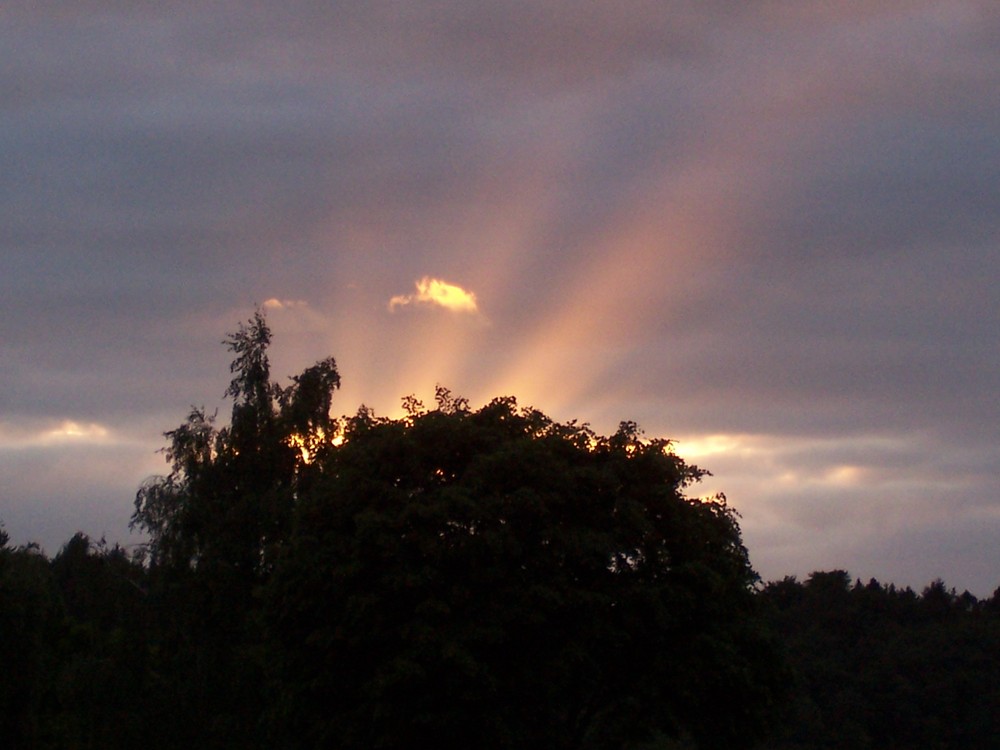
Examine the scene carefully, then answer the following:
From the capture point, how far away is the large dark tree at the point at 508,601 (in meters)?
28.1

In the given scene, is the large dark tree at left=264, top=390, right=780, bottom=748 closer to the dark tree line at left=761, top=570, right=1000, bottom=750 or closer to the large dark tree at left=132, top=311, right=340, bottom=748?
the large dark tree at left=132, top=311, right=340, bottom=748

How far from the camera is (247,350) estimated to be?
45031mm

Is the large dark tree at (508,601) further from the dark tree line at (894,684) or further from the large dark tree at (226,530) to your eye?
the dark tree line at (894,684)

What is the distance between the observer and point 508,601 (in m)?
28.5

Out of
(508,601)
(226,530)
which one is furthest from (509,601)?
(226,530)

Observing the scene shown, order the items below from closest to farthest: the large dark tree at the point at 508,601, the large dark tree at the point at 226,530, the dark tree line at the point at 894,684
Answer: the large dark tree at the point at 508,601
the large dark tree at the point at 226,530
the dark tree line at the point at 894,684

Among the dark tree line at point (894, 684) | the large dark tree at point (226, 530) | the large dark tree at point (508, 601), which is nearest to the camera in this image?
the large dark tree at point (508, 601)

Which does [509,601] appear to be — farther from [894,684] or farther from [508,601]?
[894,684]

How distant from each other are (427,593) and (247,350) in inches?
755

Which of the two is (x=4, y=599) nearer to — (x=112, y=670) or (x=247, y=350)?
(x=112, y=670)

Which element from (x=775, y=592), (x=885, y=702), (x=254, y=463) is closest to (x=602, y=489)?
(x=254, y=463)

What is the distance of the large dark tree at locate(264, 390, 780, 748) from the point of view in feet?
92.3

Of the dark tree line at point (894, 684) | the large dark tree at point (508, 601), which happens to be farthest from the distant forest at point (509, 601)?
the dark tree line at point (894, 684)

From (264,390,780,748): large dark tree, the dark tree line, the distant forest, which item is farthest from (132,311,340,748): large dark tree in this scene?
the dark tree line
